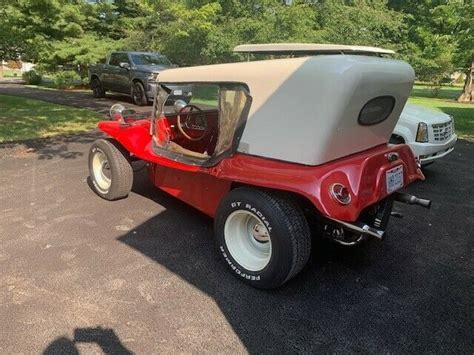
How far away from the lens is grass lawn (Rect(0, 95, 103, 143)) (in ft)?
26.8

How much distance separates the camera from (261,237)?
10.5 ft

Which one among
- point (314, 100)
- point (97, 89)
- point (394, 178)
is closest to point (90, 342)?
point (314, 100)

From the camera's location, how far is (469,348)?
2441 mm

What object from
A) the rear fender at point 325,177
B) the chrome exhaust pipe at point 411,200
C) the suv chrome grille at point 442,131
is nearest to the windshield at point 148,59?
the suv chrome grille at point 442,131

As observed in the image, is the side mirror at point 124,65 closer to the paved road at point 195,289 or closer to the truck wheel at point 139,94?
the truck wheel at point 139,94

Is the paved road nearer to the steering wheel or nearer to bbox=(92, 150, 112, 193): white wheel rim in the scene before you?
bbox=(92, 150, 112, 193): white wheel rim

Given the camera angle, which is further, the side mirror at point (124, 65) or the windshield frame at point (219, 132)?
the side mirror at point (124, 65)

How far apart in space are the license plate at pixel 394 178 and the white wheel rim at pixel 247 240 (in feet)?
3.36

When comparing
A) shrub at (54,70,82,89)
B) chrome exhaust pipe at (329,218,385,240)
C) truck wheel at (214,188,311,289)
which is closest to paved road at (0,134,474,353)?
truck wheel at (214,188,311,289)

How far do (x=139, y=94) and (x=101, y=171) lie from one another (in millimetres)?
8594

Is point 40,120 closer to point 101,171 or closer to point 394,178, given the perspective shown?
point 101,171

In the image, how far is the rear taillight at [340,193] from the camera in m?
2.66

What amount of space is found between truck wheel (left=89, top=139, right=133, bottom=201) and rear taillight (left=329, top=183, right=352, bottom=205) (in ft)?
8.62

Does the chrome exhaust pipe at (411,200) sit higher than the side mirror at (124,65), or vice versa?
the side mirror at (124,65)
